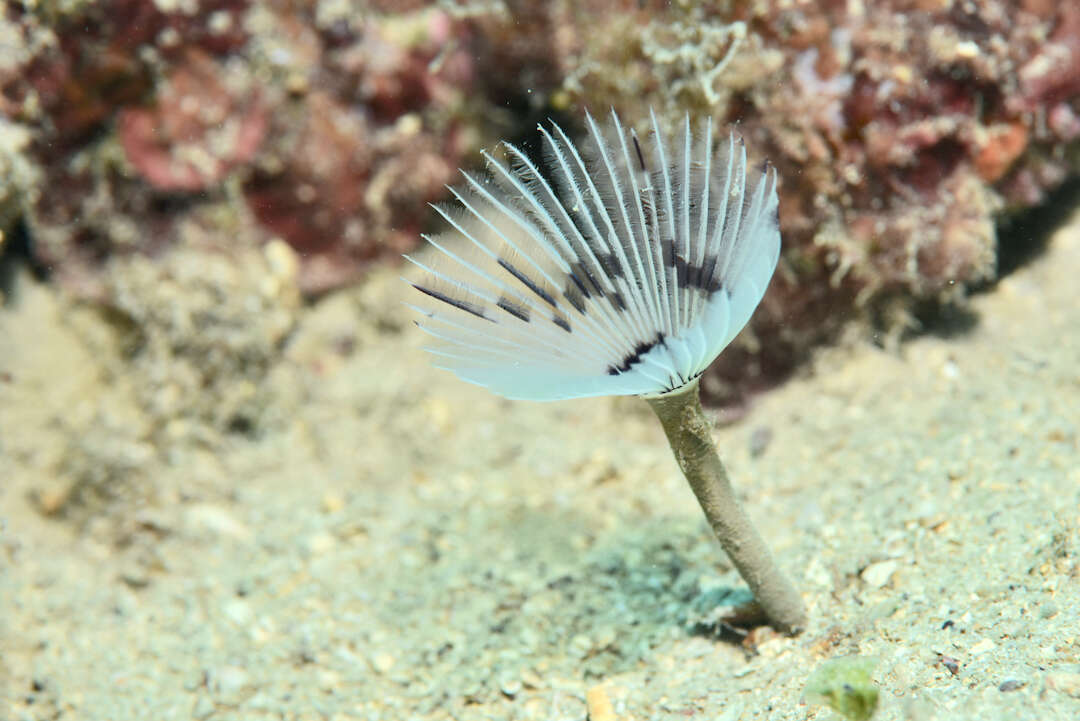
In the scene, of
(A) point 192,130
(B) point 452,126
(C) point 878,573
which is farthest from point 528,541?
(A) point 192,130

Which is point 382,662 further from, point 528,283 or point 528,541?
point 528,283

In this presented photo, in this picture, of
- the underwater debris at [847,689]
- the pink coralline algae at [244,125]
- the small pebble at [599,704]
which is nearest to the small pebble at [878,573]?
the underwater debris at [847,689]

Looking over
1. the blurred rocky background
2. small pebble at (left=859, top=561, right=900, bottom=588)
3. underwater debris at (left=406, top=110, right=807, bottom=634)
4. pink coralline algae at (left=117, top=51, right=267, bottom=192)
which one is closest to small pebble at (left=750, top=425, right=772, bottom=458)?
the blurred rocky background

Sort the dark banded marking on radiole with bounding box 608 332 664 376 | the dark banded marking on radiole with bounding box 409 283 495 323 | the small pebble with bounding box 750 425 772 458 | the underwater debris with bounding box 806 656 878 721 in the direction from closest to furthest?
A: the underwater debris with bounding box 806 656 878 721
the dark banded marking on radiole with bounding box 608 332 664 376
the dark banded marking on radiole with bounding box 409 283 495 323
the small pebble with bounding box 750 425 772 458

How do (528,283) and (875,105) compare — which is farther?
(875,105)

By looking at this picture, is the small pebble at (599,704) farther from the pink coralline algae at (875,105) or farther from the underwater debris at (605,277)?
the pink coralline algae at (875,105)

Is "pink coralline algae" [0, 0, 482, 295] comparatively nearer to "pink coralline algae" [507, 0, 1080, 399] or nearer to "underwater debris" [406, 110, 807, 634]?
"pink coralline algae" [507, 0, 1080, 399]
